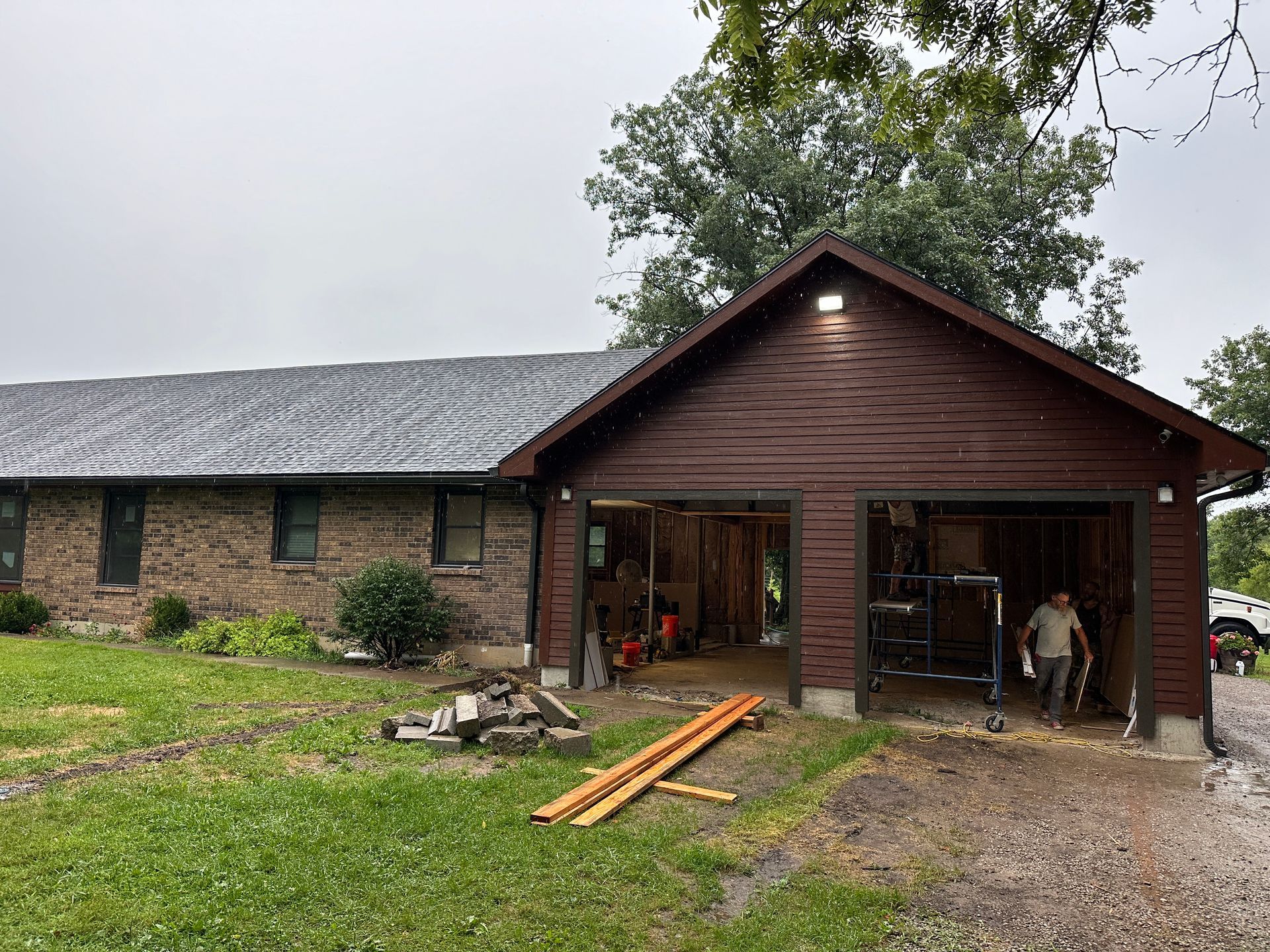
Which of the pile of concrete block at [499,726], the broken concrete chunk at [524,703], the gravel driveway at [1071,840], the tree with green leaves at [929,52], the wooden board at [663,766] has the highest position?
the tree with green leaves at [929,52]

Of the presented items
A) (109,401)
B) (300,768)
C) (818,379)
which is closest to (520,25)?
(818,379)

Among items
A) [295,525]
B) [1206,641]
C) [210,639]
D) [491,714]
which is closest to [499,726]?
[491,714]

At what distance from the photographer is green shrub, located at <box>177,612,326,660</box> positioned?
13.8 metres

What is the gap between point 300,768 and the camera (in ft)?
22.5

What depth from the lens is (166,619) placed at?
48.0 ft

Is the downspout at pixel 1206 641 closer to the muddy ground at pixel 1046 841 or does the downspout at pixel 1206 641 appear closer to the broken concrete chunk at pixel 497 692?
the muddy ground at pixel 1046 841

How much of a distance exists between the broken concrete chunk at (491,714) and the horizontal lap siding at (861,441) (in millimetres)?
3058

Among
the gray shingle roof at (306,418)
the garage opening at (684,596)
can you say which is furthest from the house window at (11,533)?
the garage opening at (684,596)

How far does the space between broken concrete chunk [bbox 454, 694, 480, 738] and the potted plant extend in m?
16.9

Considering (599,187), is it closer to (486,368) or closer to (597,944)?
(486,368)

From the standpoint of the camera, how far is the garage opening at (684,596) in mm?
12789

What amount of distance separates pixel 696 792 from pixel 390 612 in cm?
724

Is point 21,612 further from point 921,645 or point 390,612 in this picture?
point 921,645

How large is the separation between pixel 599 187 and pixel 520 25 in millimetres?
21826
